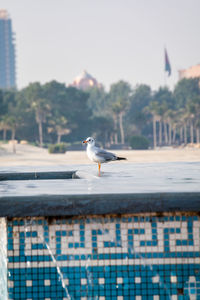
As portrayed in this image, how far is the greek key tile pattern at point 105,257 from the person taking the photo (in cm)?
532

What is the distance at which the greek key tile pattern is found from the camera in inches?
209

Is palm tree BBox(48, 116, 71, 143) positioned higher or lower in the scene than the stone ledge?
higher

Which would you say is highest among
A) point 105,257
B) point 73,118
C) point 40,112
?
point 40,112

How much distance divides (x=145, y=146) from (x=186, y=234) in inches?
3672

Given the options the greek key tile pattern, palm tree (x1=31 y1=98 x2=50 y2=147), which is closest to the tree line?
palm tree (x1=31 y1=98 x2=50 y2=147)

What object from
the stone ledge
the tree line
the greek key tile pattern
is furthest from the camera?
the tree line

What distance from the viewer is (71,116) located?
4279 inches

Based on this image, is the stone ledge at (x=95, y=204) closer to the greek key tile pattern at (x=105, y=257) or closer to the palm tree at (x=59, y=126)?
the greek key tile pattern at (x=105, y=257)

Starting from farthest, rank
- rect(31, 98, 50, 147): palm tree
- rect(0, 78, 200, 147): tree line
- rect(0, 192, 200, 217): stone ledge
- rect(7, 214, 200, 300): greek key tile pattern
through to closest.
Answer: rect(0, 78, 200, 147): tree line < rect(31, 98, 50, 147): palm tree < rect(7, 214, 200, 300): greek key tile pattern < rect(0, 192, 200, 217): stone ledge

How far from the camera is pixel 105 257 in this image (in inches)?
211

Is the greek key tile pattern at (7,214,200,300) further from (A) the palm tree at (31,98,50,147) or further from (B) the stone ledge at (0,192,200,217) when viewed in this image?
(A) the palm tree at (31,98,50,147)

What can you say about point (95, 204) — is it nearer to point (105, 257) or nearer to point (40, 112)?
point (105, 257)

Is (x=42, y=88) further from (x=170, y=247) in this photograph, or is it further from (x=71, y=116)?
(x=170, y=247)

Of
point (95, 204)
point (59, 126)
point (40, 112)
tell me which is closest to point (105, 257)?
point (95, 204)
